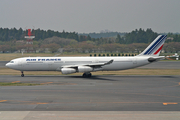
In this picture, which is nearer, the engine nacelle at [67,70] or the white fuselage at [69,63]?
the engine nacelle at [67,70]

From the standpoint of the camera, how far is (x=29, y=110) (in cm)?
1928

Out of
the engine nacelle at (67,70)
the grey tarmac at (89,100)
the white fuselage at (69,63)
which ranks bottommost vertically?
the grey tarmac at (89,100)

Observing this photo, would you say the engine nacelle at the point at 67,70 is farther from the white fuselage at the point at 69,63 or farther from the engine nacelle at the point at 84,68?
the white fuselage at the point at 69,63

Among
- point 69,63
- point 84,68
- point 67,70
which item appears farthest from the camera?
point 69,63

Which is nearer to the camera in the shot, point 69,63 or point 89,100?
point 89,100

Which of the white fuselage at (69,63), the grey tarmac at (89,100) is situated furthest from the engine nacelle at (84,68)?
the grey tarmac at (89,100)

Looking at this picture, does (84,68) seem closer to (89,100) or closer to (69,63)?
(69,63)

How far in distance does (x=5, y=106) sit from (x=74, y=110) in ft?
21.3

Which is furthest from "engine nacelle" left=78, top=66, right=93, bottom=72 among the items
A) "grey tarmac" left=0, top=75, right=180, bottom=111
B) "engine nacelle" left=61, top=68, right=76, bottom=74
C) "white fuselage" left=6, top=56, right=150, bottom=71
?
"grey tarmac" left=0, top=75, right=180, bottom=111

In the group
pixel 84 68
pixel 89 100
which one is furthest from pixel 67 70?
pixel 89 100

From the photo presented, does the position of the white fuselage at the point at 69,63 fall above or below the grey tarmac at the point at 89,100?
above

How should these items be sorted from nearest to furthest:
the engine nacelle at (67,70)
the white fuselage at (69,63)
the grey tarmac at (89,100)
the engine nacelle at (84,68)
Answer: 1. the grey tarmac at (89,100)
2. the engine nacelle at (67,70)
3. the engine nacelle at (84,68)
4. the white fuselage at (69,63)

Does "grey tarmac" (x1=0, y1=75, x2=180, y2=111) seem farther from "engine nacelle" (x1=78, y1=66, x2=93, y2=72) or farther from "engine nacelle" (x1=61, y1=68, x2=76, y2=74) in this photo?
"engine nacelle" (x1=78, y1=66, x2=93, y2=72)

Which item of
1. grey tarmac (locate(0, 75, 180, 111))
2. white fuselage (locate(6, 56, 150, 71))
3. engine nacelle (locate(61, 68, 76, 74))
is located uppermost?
white fuselage (locate(6, 56, 150, 71))
